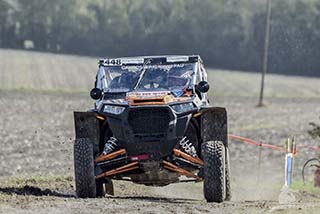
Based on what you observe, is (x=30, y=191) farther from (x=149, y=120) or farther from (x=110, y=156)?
(x=149, y=120)

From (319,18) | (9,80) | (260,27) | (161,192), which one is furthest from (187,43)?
(161,192)

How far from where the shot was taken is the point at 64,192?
612 inches

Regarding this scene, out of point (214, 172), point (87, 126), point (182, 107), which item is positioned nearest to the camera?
point (214, 172)

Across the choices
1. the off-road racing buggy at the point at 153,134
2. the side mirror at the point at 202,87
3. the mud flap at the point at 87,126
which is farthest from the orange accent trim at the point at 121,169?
the side mirror at the point at 202,87

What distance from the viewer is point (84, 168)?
13758 millimetres

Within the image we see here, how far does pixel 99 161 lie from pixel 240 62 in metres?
60.1

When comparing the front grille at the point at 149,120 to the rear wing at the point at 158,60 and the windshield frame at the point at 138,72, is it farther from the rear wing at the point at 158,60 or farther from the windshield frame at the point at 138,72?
the rear wing at the point at 158,60

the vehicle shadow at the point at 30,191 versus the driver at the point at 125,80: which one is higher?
the driver at the point at 125,80

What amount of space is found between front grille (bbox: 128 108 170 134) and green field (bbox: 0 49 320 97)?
45770 millimetres

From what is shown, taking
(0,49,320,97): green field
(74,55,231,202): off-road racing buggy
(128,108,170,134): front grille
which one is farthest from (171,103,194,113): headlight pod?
(0,49,320,97): green field

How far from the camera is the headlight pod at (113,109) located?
13582 mm

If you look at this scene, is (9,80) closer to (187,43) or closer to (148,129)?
(187,43)

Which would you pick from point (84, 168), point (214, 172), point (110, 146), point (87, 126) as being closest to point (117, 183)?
point (87, 126)

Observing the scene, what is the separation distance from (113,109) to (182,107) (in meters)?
1.04
